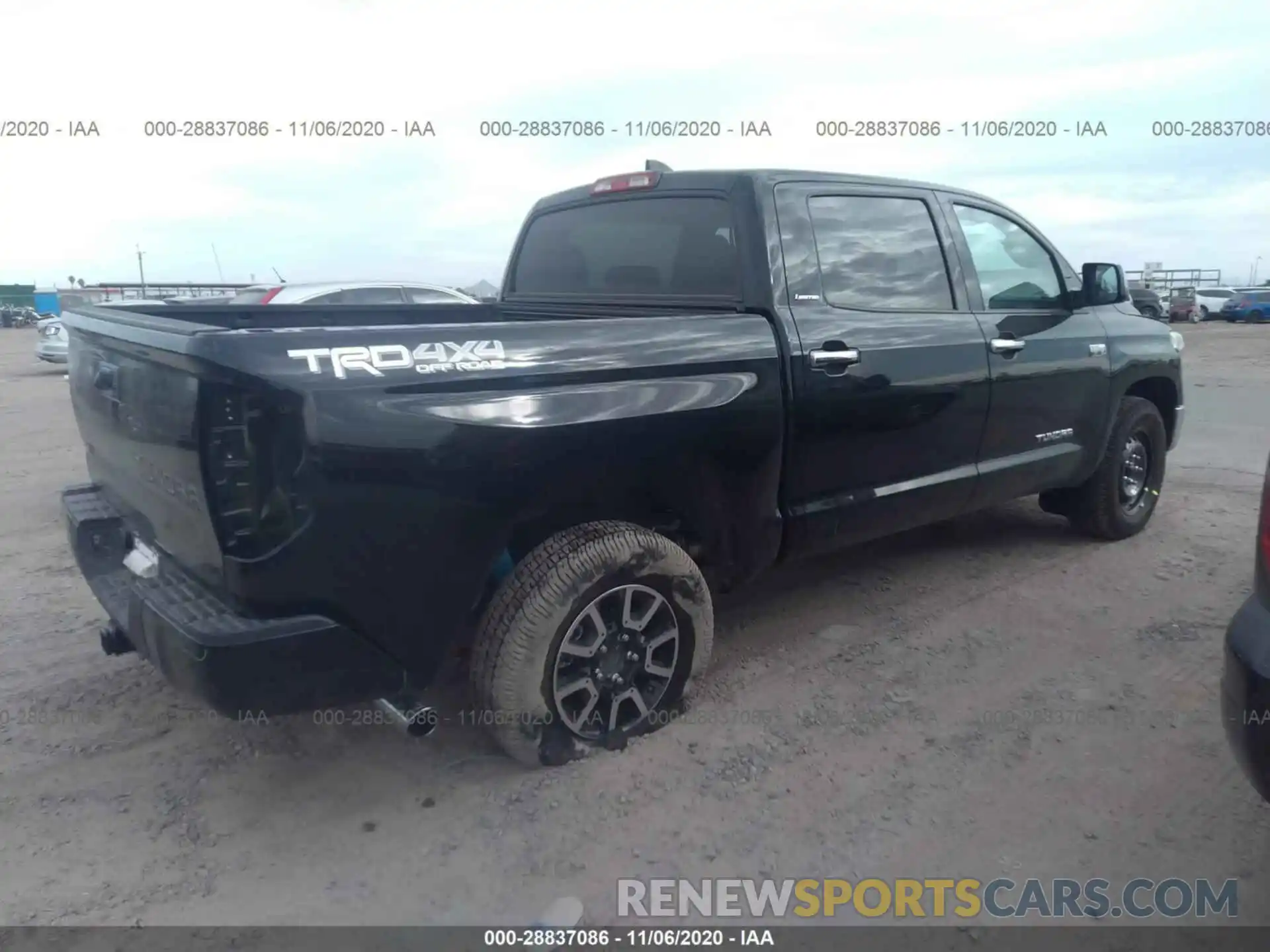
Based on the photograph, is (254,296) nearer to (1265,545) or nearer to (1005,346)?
(1005,346)

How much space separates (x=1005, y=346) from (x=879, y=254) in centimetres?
79

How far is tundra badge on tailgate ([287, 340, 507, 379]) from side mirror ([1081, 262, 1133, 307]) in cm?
345

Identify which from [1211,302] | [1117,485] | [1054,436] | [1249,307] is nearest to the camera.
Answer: [1054,436]

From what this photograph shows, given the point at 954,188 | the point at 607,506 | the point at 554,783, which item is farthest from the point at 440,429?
the point at 954,188

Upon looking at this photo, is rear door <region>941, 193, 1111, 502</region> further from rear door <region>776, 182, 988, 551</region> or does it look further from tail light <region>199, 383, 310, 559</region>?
tail light <region>199, 383, 310, 559</region>

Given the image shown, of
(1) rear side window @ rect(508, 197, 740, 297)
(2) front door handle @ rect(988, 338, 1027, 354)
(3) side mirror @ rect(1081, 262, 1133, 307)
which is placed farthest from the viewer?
(3) side mirror @ rect(1081, 262, 1133, 307)

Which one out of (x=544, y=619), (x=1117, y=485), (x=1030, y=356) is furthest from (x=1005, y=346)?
(x=544, y=619)

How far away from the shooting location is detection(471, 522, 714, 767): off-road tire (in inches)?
112

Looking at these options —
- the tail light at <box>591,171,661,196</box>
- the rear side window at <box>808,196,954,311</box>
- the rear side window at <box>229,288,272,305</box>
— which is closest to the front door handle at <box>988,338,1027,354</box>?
the rear side window at <box>808,196,954,311</box>

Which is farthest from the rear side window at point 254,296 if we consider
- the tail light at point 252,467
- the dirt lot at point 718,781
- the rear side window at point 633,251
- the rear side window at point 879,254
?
the tail light at point 252,467

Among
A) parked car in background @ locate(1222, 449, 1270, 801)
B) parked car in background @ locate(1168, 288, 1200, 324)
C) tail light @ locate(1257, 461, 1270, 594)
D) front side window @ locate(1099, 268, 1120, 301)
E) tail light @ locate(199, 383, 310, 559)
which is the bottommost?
parked car in background @ locate(1168, 288, 1200, 324)

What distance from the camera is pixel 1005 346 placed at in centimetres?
424

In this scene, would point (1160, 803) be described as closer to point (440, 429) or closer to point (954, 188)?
point (440, 429)

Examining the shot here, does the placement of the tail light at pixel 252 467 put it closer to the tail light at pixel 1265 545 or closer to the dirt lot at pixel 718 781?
the dirt lot at pixel 718 781
